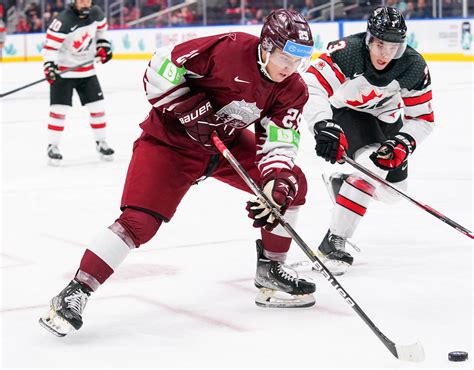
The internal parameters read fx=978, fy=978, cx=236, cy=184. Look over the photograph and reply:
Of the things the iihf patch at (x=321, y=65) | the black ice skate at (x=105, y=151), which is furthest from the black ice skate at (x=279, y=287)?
the black ice skate at (x=105, y=151)

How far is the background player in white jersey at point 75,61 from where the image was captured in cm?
660

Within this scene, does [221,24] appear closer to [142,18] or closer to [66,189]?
[142,18]

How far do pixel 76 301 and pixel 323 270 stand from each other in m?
0.71

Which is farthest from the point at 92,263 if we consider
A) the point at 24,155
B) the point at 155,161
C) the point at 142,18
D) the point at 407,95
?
the point at 142,18

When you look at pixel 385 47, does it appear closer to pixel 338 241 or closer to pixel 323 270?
pixel 338 241

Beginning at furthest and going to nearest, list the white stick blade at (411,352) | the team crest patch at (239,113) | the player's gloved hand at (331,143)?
the player's gloved hand at (331,143)
the team crest patch at (239,113)
the white stick blade at (411,352)

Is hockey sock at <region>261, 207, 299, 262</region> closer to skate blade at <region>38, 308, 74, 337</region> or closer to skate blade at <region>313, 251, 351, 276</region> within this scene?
skate blade at <region>313, 251, 351, 276</region>

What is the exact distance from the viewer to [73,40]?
6734 mm

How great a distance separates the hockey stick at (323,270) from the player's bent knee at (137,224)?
0.30 meters

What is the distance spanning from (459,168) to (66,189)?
7.72ft

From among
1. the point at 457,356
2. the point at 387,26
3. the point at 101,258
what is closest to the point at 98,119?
the point at 387,26

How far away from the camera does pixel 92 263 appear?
2818 millimetres

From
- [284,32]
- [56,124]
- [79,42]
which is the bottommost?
[56,124]

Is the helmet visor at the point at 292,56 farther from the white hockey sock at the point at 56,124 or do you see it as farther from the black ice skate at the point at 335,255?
the white hockey sock at the point at 56,124
